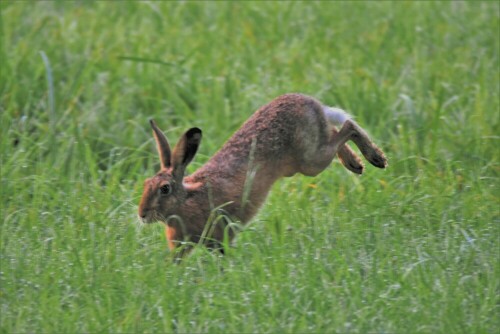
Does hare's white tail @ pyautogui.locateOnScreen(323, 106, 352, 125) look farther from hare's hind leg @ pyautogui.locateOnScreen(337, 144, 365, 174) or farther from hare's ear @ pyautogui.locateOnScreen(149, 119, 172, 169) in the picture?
hare's ear @ pyautogui.locateOnScreen(149, 119, 172, 169)

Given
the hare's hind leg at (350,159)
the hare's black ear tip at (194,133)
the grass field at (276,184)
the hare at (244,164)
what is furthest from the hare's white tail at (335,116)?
the hare's black ear tip at (194,133)

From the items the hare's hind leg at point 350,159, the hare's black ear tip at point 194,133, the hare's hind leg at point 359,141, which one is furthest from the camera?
the hare's hind leg at point 350,159

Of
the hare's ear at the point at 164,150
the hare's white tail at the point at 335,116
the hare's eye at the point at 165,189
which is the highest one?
the hare's white tail at the point at 335,116

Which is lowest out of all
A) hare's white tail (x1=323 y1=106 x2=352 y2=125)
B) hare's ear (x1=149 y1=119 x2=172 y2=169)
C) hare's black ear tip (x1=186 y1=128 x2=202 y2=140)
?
hare's ear (x1=149 y1=119 x2=172 y2=169)

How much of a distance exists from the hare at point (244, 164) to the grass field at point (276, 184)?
0.47 feet

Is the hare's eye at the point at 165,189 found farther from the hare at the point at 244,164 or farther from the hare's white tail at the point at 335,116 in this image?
the hare's white tail at the point at 335,116

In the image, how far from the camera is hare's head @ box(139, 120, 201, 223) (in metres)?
5.46

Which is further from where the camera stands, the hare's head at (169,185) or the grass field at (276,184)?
the hare's head at (169,185)

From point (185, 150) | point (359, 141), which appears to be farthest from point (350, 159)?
point (185, 150)

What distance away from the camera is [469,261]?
200 inches

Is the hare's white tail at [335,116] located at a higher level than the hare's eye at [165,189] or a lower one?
higher

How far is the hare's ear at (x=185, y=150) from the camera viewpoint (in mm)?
5469

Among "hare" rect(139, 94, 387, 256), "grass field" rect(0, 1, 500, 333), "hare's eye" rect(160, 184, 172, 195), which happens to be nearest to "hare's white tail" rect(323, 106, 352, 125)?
"hare" rect(139, 94, 387, 256)

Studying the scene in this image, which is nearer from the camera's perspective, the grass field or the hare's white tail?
the grass field
